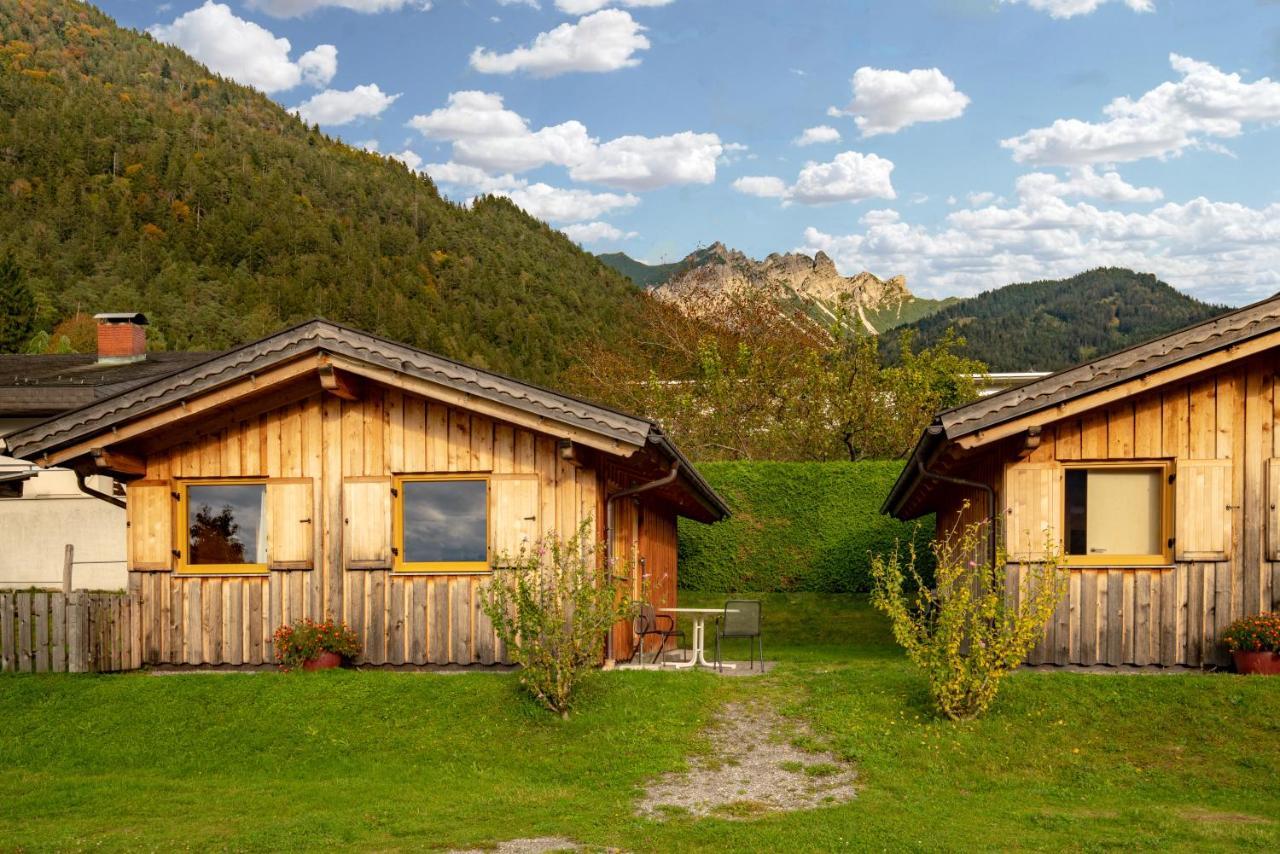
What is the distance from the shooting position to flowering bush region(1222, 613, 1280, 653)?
12516mm

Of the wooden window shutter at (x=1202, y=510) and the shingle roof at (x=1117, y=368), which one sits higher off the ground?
the shingle roof at (x=1117, y=368)

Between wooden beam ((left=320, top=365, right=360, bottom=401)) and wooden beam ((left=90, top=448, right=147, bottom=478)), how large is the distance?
2.52 meters

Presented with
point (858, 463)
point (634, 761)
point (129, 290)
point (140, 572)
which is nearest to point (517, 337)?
point (129, 290)

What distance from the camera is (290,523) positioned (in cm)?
1415

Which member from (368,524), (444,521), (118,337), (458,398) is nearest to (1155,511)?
(458,398)

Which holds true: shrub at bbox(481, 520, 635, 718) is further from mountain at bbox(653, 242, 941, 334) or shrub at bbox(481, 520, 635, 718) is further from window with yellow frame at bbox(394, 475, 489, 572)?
mountain at bbox(653, 242, 941, 334)

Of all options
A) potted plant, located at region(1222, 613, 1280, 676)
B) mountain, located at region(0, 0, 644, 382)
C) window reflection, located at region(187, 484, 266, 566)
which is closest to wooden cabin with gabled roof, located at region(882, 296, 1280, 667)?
potted plant, located at region(1222, 613, 1280, 676)

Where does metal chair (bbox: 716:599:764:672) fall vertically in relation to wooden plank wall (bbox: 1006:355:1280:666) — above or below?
below

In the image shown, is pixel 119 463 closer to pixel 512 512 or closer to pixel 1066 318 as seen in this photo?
pixel 512 512

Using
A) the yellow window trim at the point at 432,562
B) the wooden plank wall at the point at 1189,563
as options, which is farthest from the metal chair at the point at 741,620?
the wooden plank wall at the point at 1189,563

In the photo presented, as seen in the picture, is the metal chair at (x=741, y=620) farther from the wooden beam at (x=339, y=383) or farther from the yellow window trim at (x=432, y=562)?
the wooden beam at (x=339, y=383)

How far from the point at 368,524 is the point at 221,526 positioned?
1.96 m

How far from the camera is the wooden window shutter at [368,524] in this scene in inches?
547

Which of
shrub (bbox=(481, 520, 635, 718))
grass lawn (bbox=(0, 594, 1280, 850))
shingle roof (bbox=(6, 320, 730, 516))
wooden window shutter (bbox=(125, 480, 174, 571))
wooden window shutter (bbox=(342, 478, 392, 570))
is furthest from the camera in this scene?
wooden window shutter (bbox=(125, 480, 174, 571))
